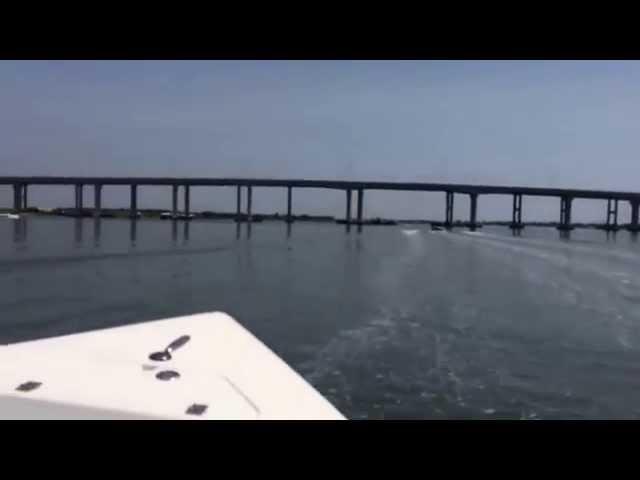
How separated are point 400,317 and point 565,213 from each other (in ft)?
261

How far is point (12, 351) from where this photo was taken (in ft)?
11.1

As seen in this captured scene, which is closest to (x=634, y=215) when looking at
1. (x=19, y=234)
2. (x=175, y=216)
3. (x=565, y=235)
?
(x=565, y=235)

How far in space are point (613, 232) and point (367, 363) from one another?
95512 mm

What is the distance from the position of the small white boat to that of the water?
5.19 meters

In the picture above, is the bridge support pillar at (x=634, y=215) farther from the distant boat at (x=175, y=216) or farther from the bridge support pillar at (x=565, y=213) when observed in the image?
the distant boat at (x=175, y=216)

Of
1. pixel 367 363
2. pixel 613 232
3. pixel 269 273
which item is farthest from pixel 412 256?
pixel 613 232

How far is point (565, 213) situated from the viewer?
8769cm

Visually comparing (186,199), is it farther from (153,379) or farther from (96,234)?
(153,379)

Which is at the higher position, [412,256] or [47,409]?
[47,409]

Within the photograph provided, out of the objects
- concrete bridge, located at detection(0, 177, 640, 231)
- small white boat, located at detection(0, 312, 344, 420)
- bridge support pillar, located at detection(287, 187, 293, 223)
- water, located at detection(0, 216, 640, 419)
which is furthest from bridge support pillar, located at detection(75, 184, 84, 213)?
small white boat, located at detection(0, 312, 344, 420)

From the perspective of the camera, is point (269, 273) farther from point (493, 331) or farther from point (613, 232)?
point (613, 232)

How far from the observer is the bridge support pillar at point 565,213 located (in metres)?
87.0

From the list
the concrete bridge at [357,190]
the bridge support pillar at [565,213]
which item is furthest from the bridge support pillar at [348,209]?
the bridge support pillar at [565,213]

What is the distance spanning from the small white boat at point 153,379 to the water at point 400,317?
204 inches
